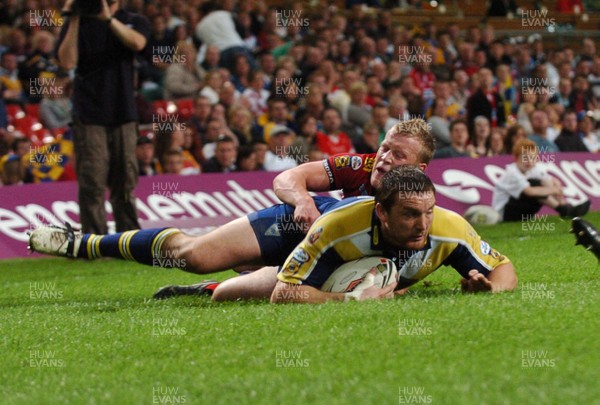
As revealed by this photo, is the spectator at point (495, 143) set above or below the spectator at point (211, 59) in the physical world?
below

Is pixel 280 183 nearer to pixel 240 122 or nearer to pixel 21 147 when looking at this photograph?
pixel 21 147

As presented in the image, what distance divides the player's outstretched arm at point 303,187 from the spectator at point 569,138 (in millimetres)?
10091

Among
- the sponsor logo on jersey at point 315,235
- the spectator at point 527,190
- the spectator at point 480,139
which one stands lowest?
the spectator at point 527,190

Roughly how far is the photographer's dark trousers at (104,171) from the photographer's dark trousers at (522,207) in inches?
198

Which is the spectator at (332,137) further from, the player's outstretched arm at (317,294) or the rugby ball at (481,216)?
the player's outstretched arm at (317,294)

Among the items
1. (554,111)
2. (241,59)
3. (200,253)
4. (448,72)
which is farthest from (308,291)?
(448,72)

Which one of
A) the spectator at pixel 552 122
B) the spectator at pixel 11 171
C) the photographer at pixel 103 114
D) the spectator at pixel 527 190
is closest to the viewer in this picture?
the photographer at pixel 103 114

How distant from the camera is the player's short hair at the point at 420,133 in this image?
6520 millimetres

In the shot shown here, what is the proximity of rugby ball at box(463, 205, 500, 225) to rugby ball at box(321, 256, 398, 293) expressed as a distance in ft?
24.5

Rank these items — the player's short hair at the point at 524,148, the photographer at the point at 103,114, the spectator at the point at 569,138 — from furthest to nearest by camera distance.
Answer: the spectator at the point at 569,138 → the player's short hair at the point at 524,148 → the photographer at the point at 103,114

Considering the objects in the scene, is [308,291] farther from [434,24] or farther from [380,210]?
[434,24]

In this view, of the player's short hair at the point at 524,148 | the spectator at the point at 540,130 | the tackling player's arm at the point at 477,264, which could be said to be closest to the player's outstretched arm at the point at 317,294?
the tackling player's arm at the point at 477,264

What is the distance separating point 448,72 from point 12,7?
307 inches

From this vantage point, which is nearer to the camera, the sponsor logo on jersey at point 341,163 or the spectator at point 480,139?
the sponsor logo on jersey at point 341,163
